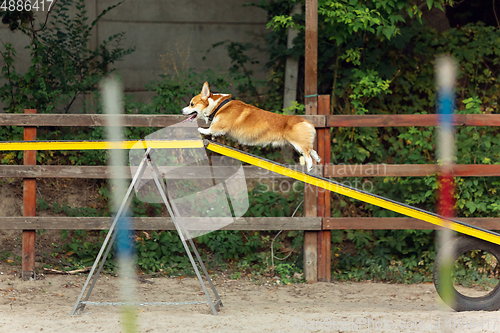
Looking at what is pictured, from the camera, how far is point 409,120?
15.3 feet

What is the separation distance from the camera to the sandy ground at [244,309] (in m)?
3.70

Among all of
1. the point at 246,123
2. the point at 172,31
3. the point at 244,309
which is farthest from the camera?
the point at 172,31

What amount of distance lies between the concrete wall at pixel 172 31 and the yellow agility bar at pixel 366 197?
154 inches

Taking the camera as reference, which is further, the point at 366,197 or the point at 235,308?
the point at 235,308

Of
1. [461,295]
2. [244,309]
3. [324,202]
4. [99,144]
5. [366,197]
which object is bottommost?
[244,309]

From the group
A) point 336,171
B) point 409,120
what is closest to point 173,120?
point 336,171

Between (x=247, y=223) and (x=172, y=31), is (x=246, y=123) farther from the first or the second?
(x=172, y=31)

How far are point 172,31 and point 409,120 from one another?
175 inches

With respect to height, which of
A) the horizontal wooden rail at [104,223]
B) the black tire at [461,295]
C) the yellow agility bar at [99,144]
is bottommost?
the black tire at [461,295]

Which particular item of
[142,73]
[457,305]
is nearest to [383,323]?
[457,305]

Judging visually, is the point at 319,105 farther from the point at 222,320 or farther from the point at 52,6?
the point at 52,6

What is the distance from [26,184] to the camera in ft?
15.6

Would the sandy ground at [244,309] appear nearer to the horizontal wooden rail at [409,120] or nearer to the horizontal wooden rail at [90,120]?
the horizontal wooden rail at [90,120]

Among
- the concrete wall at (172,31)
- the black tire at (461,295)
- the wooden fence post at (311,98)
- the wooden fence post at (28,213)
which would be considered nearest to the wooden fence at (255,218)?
the wooden fence post at (28,213)
